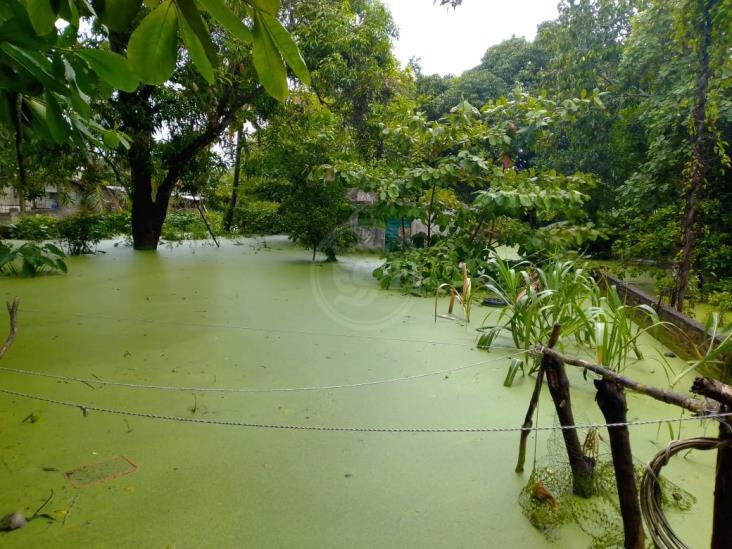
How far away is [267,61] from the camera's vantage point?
53 centimetres

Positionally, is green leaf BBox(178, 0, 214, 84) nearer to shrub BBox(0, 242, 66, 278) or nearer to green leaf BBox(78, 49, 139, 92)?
green leaf BBox(78, 49, 139, 92)

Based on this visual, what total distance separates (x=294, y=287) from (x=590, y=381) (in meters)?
2.36

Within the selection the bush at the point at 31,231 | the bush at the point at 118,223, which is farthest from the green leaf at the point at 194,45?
the bush at the point at 118,223

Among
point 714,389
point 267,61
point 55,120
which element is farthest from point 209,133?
point 714,389

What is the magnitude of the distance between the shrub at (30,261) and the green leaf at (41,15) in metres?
3.47

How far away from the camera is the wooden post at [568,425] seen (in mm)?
1065

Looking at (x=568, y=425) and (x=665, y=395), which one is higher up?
(x=665, y=395)

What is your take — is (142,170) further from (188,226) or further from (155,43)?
(155,43)

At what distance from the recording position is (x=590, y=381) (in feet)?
6.25

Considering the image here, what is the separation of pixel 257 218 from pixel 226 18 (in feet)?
28.8

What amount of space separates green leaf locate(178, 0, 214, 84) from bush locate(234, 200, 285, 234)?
27.2ft

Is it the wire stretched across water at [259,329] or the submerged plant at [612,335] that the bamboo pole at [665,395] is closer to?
the submerged plant at [612,335]

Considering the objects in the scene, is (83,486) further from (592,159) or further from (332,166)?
(592,159)

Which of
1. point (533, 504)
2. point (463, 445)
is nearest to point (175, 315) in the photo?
point (463, 445)
